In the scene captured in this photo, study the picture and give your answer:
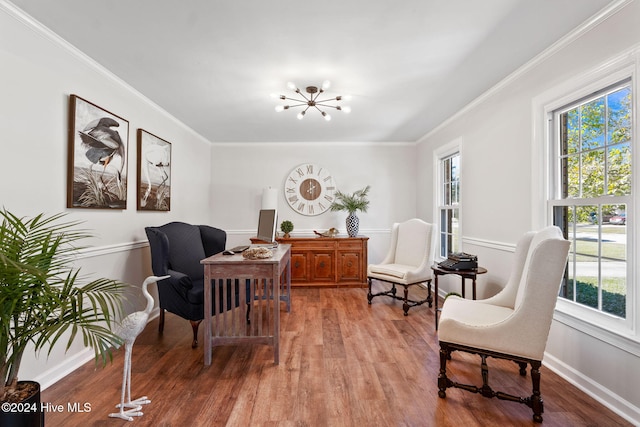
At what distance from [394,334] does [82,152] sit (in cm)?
301

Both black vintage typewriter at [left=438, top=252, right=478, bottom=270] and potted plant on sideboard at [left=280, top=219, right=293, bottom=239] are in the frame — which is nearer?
black vintage typewriter at [left=438, top=252, right=478, bottom=270]

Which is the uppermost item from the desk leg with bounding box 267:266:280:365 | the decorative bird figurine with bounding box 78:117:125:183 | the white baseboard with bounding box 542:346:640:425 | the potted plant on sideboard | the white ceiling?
the white ceiling

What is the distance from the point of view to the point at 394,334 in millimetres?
2898

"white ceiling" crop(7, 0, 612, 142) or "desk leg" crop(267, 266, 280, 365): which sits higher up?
"white ceiling" crop(7, 0, 612, 142)

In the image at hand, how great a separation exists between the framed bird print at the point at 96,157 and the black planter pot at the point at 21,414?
1408 millimetres

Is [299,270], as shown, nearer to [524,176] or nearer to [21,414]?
[524,176]

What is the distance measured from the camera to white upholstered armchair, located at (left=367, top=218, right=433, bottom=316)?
3.55 m

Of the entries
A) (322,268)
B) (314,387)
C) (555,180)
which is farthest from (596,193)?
(322,268)

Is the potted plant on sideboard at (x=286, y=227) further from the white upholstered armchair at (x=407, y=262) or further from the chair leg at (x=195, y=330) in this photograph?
the chair leg at (x=195, y=330)

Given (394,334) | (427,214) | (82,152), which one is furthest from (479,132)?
(82,152)

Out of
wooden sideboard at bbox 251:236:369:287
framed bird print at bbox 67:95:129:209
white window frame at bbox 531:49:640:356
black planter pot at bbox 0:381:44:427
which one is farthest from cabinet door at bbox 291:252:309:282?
black planter pot at bbox 0:381:44:427

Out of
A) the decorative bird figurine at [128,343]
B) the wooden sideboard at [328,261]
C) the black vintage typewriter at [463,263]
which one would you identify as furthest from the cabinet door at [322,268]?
the decorative bird figurine at [128,343]

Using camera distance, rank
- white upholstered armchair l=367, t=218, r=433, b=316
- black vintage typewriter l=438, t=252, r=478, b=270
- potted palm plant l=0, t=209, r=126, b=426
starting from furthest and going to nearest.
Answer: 1. white upholstered armchair l=367, t=218, r=433, b=316
2. black vintage typewriter l=438, t=252, r=478, b=270
3. potted palm plant l=0, t=209, r=126, b=426

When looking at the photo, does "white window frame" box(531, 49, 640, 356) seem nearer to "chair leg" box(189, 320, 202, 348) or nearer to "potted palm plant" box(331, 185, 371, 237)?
"potted palm plant" box(331, 185, 371, 237)
